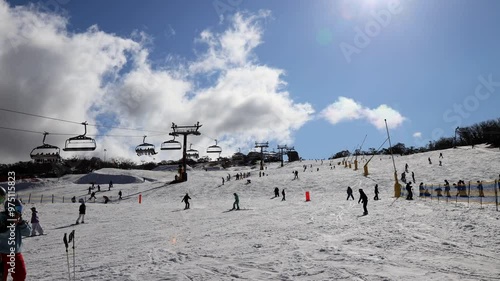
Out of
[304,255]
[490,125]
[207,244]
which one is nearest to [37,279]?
[207,244]

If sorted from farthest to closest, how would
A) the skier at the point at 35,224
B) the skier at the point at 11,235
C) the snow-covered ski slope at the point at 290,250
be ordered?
1. the skier at the point at 35,224
2. the snow-covered ski slope at the point at 290,250
3. the skier at the point at 11,235

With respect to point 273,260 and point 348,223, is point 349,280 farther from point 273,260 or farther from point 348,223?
point 348,223

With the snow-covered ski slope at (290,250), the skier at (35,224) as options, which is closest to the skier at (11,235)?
the snow-covered ski slope at (290,250)

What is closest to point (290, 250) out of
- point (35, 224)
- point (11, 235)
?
point (11, 235)

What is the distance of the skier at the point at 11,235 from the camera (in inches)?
184

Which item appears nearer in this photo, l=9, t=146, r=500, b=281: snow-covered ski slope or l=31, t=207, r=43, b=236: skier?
l=9, t=146, r=500, b=281: snow-covered ski slope

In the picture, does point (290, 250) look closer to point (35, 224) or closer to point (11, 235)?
point (11, 235)

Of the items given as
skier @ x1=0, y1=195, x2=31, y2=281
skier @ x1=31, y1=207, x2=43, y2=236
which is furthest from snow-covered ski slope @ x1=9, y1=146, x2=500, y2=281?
skier @ x1=0, y1=195, x2=31, y2=281

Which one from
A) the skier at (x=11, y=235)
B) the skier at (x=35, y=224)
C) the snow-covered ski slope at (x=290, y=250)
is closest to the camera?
the skier at (x=11, y=235)

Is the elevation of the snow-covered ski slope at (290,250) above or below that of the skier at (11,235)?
below

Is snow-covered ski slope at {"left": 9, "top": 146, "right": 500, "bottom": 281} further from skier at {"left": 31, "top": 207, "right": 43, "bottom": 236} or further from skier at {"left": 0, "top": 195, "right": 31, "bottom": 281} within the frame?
skier at {"left": 0, "top": 195, "right": 31, "bottom": 281}

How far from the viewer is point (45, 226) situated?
2038 centimetres

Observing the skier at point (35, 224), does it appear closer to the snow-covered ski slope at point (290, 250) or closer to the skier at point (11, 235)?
the snow-covered ski slope at point (290, 250)

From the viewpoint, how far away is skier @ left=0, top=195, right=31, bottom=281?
4.68 metres
